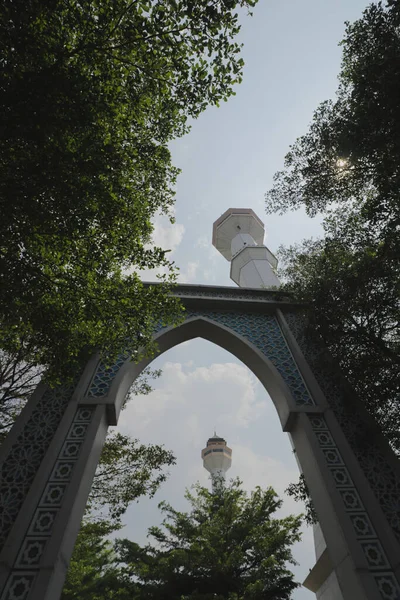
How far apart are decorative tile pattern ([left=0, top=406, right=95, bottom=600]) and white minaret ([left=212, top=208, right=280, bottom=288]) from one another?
13866 mm

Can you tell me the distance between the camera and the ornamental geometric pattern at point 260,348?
489cm

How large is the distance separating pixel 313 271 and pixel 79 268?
3.55m

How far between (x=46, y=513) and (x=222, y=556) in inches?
248

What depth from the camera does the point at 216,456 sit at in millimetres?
31953

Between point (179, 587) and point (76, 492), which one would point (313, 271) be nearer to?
point (76, 492)

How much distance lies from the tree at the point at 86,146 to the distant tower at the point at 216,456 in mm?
30557

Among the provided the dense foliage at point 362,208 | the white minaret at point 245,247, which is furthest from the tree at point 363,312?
the white minaret at point 245,247

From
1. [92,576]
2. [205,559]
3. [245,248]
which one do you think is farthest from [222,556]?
[245,248]

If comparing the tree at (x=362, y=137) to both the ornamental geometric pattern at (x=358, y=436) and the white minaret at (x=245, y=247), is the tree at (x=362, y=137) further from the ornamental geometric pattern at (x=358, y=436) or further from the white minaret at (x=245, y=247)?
the white minaret at (x=245, y=247)

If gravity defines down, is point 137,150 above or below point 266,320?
below

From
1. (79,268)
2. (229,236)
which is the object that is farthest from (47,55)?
(229,236)

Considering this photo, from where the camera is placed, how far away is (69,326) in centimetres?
400

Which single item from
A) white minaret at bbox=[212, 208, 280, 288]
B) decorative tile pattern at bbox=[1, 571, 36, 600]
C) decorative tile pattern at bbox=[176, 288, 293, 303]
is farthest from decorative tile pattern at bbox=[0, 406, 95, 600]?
white minaret at bbox=[212, 208, 280, 288]

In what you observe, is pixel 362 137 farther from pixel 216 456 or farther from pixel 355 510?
pixel 216 456
